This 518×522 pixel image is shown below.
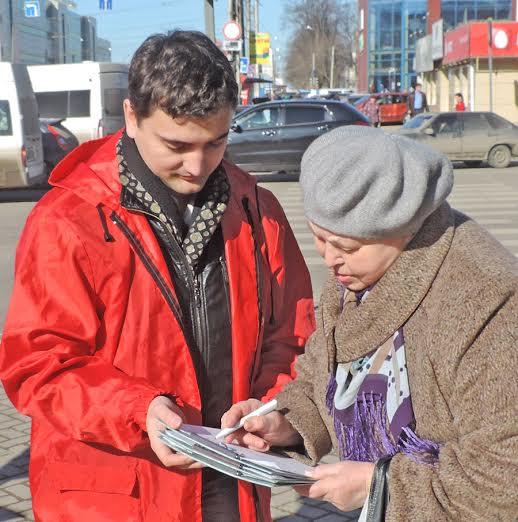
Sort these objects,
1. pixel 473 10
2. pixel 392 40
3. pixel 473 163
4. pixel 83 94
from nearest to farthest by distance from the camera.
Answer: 1. pixel 83 94
2. pixel 473 163
3. pixel 473 10
4. pixel 392 40

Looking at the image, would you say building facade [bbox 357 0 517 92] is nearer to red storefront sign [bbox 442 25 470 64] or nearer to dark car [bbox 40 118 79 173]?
red storefront sign [bbox 442 25 470 64]

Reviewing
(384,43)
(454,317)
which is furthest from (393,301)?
(384,43)

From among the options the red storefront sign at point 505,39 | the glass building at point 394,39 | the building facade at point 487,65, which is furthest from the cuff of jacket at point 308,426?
the glass building at point 394,39

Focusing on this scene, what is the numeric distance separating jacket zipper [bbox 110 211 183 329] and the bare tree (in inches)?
3960

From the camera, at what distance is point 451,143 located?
22.5 metres

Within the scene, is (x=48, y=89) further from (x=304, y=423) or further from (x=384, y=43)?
(x=384, y=43)

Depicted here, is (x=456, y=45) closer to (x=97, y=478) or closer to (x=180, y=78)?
(x=180, y=78)

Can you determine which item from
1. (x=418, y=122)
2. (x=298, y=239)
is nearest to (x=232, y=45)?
(x=418, y=122)

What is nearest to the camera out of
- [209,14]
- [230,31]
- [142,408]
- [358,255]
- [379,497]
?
[379,497]

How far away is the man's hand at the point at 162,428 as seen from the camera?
2145 mm

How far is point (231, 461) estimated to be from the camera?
2.09 m

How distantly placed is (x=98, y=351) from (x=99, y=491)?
0.34 m

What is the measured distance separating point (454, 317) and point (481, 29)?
4347 cm

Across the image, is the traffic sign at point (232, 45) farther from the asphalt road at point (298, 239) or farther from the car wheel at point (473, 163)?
the car wheel at point (473, 163)
